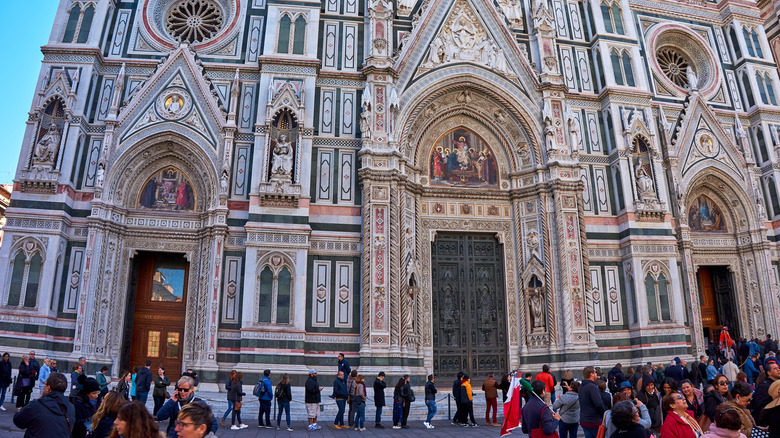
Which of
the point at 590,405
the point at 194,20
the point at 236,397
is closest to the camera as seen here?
the point at 590,405

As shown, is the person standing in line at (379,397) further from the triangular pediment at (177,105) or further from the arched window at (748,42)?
the arched window at (748,42)

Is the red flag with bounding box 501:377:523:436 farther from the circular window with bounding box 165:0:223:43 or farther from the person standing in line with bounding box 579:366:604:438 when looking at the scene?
the circular window with bounding box 165:0:223:43

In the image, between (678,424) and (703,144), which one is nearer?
(678,424)

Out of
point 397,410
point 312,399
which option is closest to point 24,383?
point 312,399

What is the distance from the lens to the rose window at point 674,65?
90.3 ft

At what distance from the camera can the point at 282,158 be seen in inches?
794

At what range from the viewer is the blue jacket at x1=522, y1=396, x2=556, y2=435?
7203mm

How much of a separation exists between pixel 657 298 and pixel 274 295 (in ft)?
48.4

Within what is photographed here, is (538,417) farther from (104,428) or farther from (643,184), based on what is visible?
(643,184)

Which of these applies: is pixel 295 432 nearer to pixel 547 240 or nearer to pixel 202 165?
pixel 202 165

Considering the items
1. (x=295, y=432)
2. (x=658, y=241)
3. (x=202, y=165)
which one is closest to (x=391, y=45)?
(x=202, y=165)

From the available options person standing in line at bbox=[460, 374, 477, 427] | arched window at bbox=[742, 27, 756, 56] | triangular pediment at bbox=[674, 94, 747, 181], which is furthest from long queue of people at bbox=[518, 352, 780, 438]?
arched window at bbox=[742, 27, 756, 56]

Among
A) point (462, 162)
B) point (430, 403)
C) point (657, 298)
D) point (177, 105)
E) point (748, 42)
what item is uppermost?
point (748, 42)

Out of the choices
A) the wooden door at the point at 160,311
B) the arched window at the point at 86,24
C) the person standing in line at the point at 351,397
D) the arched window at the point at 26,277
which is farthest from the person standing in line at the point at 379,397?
the arched window at the point at 86,24
